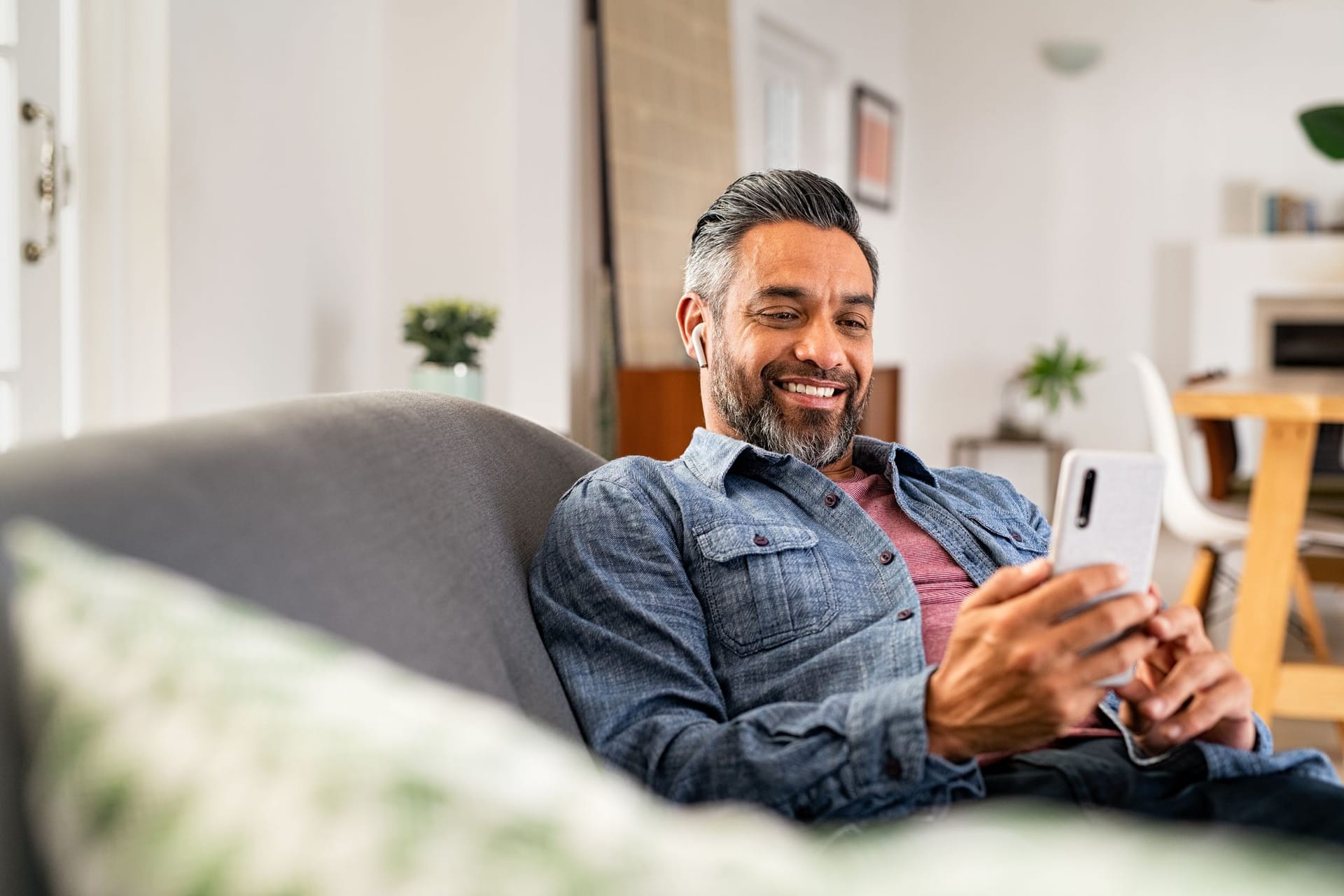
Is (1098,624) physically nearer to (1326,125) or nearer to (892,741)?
(892,741)

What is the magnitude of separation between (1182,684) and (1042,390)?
594 cm

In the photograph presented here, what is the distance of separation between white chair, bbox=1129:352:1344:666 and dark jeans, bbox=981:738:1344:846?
2.22 meters

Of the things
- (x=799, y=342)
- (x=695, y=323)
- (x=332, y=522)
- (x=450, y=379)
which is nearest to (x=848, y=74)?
(x=450, y=379)

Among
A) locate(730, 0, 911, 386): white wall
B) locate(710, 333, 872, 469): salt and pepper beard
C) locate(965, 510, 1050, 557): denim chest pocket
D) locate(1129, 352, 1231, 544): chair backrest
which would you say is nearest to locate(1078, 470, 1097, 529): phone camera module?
locate(965, 510, 1050, 557): denim chest pocket

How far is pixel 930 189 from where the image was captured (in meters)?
7.41

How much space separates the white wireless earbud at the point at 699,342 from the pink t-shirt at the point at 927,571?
25 cm

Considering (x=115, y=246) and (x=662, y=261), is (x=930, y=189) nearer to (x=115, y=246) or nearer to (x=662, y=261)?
(x=662, y=261)

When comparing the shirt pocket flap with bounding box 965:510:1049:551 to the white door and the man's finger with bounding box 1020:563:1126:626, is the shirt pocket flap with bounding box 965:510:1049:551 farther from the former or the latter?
the white door

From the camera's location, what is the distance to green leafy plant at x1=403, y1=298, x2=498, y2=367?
2.97m

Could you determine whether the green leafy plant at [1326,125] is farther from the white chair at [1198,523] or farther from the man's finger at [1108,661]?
the man's finger at [1108,661]

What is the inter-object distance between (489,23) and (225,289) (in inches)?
46.6

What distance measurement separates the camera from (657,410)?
395cm

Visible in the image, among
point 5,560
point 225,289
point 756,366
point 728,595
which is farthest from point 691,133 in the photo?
point 5,560

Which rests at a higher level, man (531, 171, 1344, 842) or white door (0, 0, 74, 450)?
white door (0, 0, 74, 450)
